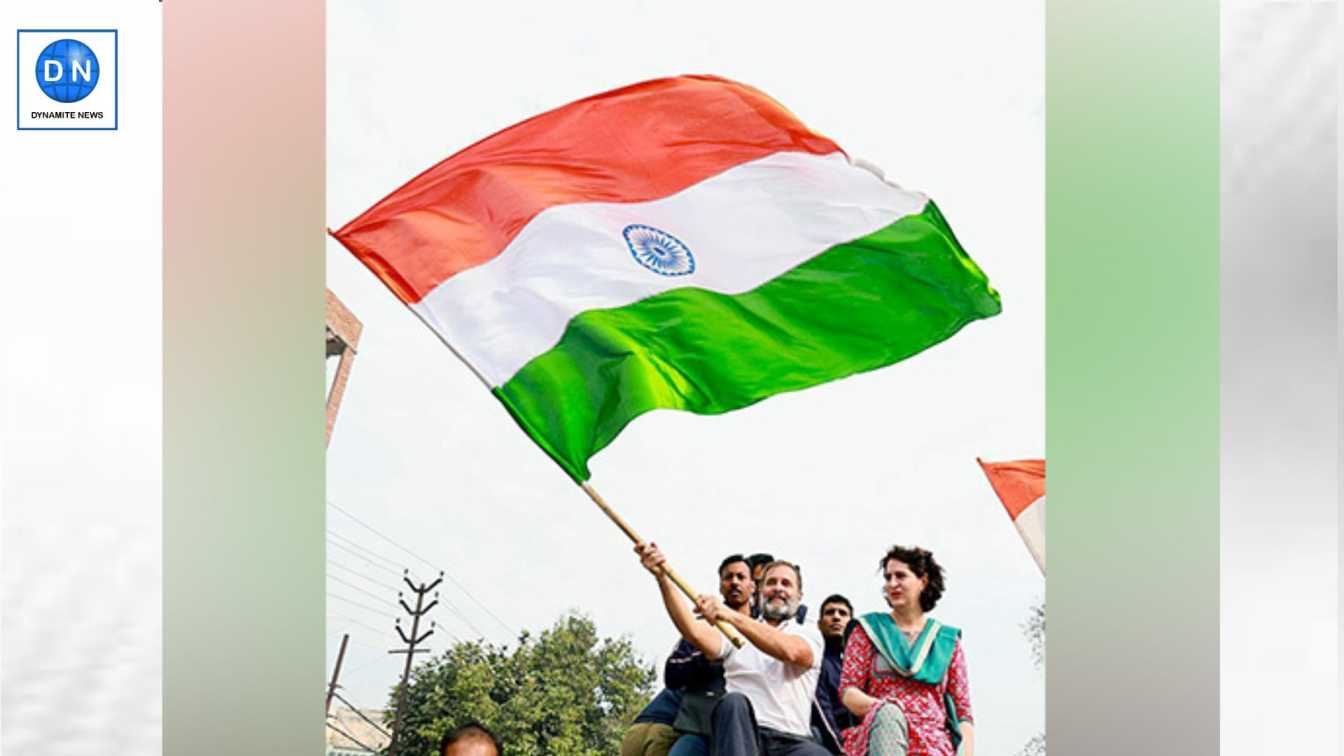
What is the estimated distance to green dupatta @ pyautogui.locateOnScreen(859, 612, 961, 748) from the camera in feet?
11.7

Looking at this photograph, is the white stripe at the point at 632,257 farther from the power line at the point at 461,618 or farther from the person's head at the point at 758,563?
the person's head at the point at 758,563

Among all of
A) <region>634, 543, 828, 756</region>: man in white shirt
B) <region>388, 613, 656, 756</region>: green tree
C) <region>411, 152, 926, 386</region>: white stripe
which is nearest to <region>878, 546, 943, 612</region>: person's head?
<region>634, 543, 828, 756</region>: man in white shirt

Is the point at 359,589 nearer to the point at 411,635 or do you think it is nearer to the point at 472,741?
the point at 411,635

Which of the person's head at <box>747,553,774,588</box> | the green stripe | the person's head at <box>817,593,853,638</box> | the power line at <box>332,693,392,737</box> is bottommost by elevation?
the power line at <box>332,693,392,737</box>

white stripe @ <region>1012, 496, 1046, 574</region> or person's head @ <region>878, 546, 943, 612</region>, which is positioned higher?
white stripe @ <region>1012, 496, 1046, 574</region>

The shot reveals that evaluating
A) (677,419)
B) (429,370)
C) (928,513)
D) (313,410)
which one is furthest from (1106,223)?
(313,410)

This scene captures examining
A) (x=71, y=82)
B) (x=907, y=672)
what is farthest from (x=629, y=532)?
(x=71, y=82)

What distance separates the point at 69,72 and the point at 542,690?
1890 mm

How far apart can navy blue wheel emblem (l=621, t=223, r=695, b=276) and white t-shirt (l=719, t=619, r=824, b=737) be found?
90 cm

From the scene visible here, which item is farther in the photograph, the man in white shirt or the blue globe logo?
the blue globe logo

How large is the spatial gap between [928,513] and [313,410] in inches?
59.2

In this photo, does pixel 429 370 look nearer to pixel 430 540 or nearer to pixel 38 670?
pixel 430 540

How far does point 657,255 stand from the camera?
11.9 feet

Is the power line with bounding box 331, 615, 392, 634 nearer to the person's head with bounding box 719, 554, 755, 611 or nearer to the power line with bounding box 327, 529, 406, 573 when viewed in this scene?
the power line with bounding box 327, 529, 406, 573
